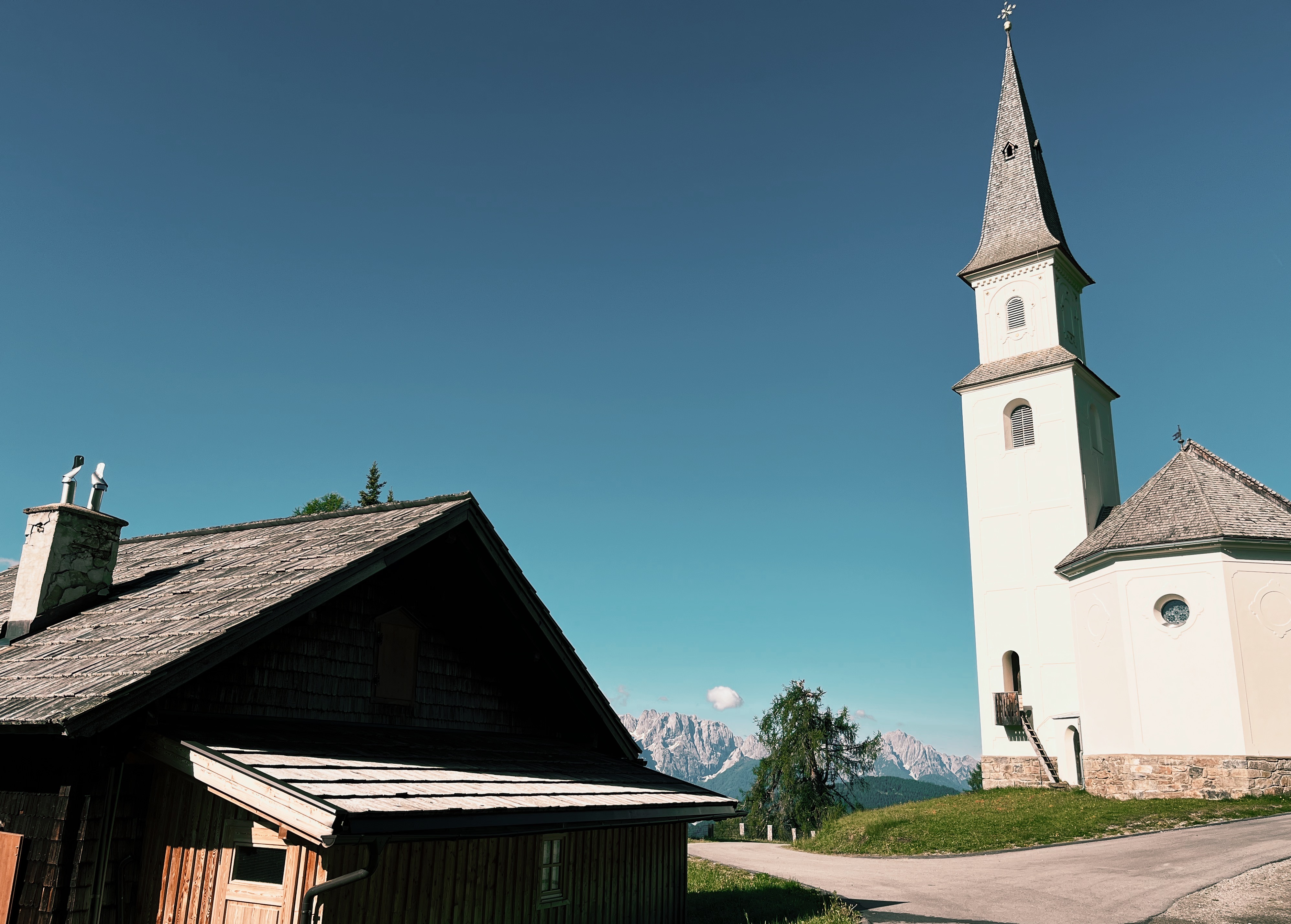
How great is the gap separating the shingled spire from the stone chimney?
3706cm

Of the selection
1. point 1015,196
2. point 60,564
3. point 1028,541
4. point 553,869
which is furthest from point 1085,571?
point 60,564

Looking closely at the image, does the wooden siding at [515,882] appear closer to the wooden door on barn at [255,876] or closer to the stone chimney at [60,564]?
the wooden door on barn at [255,876]

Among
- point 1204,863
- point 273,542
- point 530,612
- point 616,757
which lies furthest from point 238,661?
point 1204,863

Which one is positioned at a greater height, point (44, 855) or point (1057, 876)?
point (44, 855)

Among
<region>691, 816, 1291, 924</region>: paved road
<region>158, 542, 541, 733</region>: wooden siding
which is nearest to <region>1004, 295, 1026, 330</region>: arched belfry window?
<region>691, 816, 1291, 924</region>: paved road

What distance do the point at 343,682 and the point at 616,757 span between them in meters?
5.48

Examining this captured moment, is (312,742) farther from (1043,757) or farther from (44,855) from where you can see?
(1043,757)

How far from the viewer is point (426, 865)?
888 cm

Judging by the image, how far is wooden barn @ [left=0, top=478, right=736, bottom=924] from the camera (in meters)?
7.98

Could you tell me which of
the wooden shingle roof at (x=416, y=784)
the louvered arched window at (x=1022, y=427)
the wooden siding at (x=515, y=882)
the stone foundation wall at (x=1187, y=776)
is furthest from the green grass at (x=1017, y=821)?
the louvered arched window at (x=1022, y=427)

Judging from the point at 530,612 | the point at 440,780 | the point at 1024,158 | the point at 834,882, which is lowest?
the point at 834,882

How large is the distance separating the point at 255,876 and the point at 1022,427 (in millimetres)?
35078

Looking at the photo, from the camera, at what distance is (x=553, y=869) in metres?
10.7

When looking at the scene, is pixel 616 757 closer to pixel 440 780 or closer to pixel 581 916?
pixel 581 916
